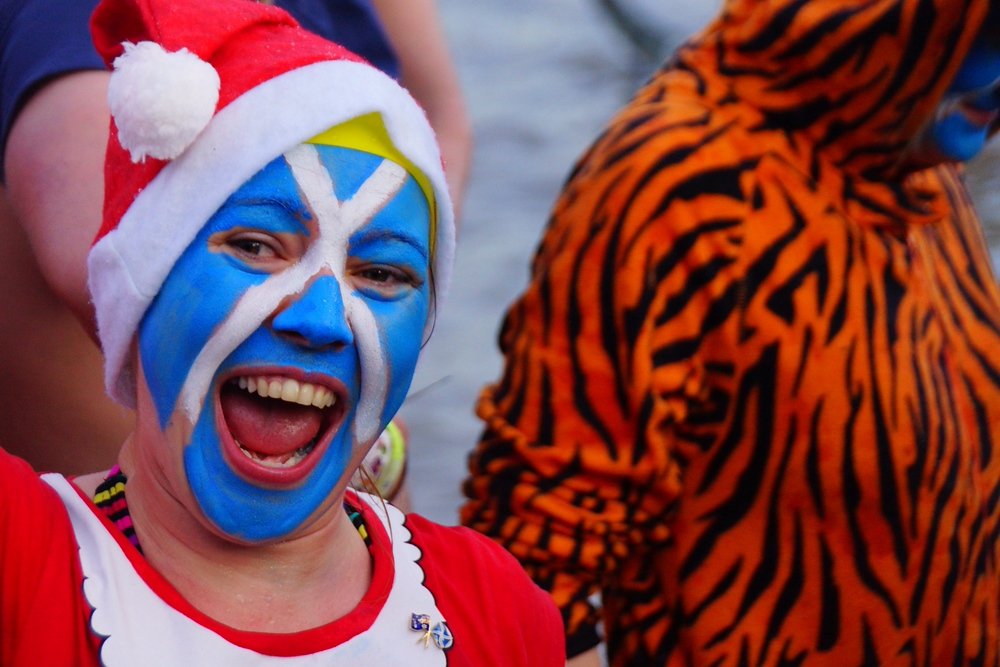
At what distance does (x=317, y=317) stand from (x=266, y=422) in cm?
12

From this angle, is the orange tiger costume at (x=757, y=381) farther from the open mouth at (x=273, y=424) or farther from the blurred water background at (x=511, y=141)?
the blurred water background at (x=511, y=141)

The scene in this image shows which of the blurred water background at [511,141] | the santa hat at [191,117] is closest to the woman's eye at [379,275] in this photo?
the santa hat at [191,117]

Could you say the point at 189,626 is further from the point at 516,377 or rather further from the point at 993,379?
the point at 993,379

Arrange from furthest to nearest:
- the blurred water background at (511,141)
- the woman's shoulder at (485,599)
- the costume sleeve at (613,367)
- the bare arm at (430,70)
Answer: the blurred water background at (511,141) < the bare arm at (430,70) < the costume sleeve at (613,367) < the woman's shoulder at (485,599)

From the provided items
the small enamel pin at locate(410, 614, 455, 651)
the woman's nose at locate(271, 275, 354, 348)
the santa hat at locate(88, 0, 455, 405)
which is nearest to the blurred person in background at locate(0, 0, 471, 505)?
the santa hat at locate(88, 0, 455, 405)

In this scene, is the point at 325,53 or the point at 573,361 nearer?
the point at 325,53

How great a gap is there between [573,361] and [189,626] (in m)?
0.77

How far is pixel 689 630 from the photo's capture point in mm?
2061

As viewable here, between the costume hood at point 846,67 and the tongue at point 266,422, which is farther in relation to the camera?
the costume hood at point 846,67

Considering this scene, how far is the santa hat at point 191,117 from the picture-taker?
4.70ft

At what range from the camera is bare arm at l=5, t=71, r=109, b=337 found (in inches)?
65.9

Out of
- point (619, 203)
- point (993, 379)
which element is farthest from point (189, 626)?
point (993, 379)

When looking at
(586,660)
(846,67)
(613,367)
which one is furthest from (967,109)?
(586,660)

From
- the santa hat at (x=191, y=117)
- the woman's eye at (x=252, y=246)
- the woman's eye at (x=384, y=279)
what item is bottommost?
the woman's eye at (x=384, y=279)
